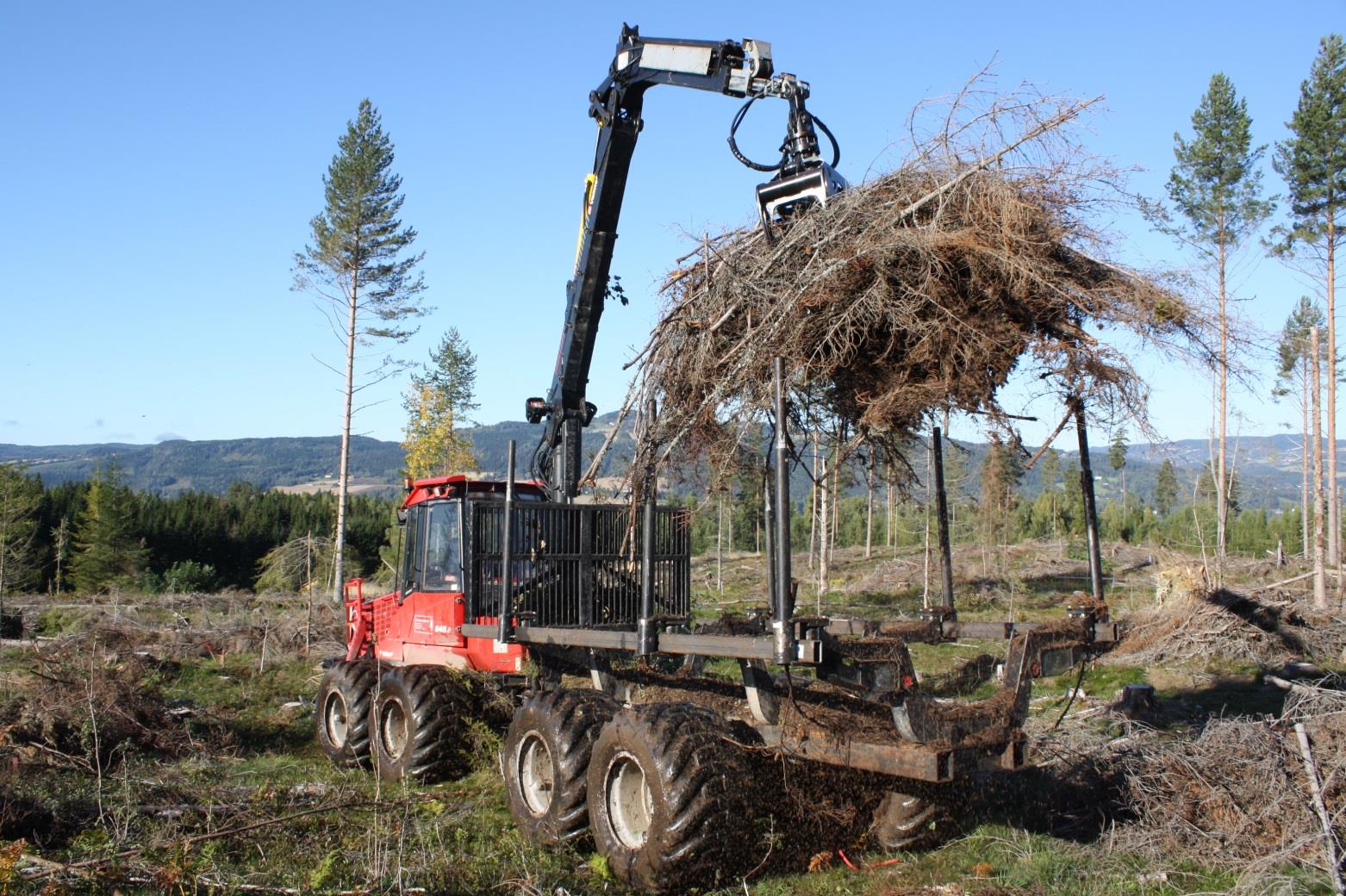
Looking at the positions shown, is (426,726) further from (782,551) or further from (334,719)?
(782,551)

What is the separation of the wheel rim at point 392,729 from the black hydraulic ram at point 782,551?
15.9ft

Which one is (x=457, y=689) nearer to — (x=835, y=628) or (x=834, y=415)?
(x=835, y=628)

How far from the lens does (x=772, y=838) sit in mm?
6035

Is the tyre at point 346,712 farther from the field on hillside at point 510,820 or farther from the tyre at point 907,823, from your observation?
the tyre at point 907,823

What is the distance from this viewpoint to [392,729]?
30.6 ft

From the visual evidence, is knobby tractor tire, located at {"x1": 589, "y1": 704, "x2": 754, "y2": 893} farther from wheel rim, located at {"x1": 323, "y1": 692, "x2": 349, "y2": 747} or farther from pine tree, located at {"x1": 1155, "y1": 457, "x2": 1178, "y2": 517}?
pine tree, located at {"x1": 1155, "y1": 457, "x2": 1178, "y2": 517}

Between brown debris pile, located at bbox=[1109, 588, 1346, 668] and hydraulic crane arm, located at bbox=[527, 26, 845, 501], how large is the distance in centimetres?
864

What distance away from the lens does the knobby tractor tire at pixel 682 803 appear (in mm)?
5684

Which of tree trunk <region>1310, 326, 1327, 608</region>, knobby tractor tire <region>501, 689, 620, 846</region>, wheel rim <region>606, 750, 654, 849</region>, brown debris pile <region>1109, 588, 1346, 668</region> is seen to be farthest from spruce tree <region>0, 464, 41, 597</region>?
tree trunk <region>1310, 326, 1327, 608</region>

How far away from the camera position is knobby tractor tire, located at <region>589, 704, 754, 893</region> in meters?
5.68

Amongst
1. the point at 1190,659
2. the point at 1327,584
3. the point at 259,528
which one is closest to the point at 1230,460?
the point at 1327,584

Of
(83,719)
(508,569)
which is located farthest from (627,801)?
(83,719)

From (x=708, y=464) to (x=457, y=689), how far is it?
3.48m

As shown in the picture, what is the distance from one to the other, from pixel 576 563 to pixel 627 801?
2.92m
